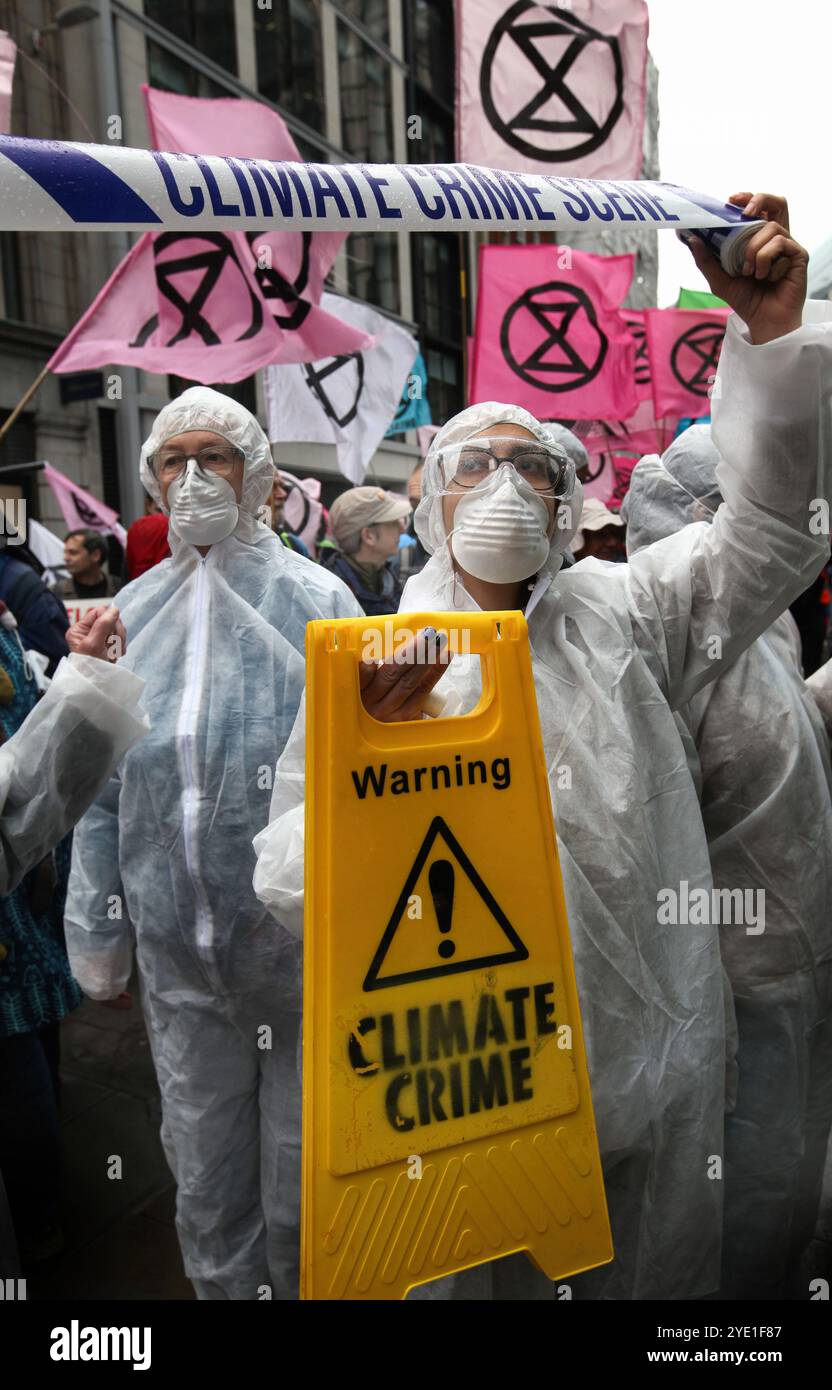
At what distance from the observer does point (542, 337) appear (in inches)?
214

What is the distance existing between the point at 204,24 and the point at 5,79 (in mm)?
15005

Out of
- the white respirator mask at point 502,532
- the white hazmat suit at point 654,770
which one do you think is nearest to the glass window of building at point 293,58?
the white respirator mask at point 502,532

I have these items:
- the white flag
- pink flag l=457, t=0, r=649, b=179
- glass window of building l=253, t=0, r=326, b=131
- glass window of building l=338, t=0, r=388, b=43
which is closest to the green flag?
the white flag

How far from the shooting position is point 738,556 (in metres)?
1.70

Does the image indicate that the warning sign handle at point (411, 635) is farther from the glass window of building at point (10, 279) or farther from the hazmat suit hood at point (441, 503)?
the glass window of building at point (10, 279)

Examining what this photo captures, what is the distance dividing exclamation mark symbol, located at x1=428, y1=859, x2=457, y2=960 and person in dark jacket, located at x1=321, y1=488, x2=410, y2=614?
3.78 metres

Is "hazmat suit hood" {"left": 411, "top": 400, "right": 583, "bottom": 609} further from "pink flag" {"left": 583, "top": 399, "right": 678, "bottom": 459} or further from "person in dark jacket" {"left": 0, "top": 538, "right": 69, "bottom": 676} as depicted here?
"pink flag" {"left": 583, "top": 399, "right": 678, "bottom": 459}

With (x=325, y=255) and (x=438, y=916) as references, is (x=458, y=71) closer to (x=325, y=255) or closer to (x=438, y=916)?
(x=325, y=255)

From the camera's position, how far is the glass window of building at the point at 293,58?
53.3 feet

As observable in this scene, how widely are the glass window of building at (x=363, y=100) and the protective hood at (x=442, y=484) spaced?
20.0 meters

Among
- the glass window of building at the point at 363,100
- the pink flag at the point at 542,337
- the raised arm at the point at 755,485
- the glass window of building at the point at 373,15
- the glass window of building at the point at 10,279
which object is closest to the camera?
the raised arm at the point at 755,485

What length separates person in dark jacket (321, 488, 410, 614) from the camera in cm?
509
